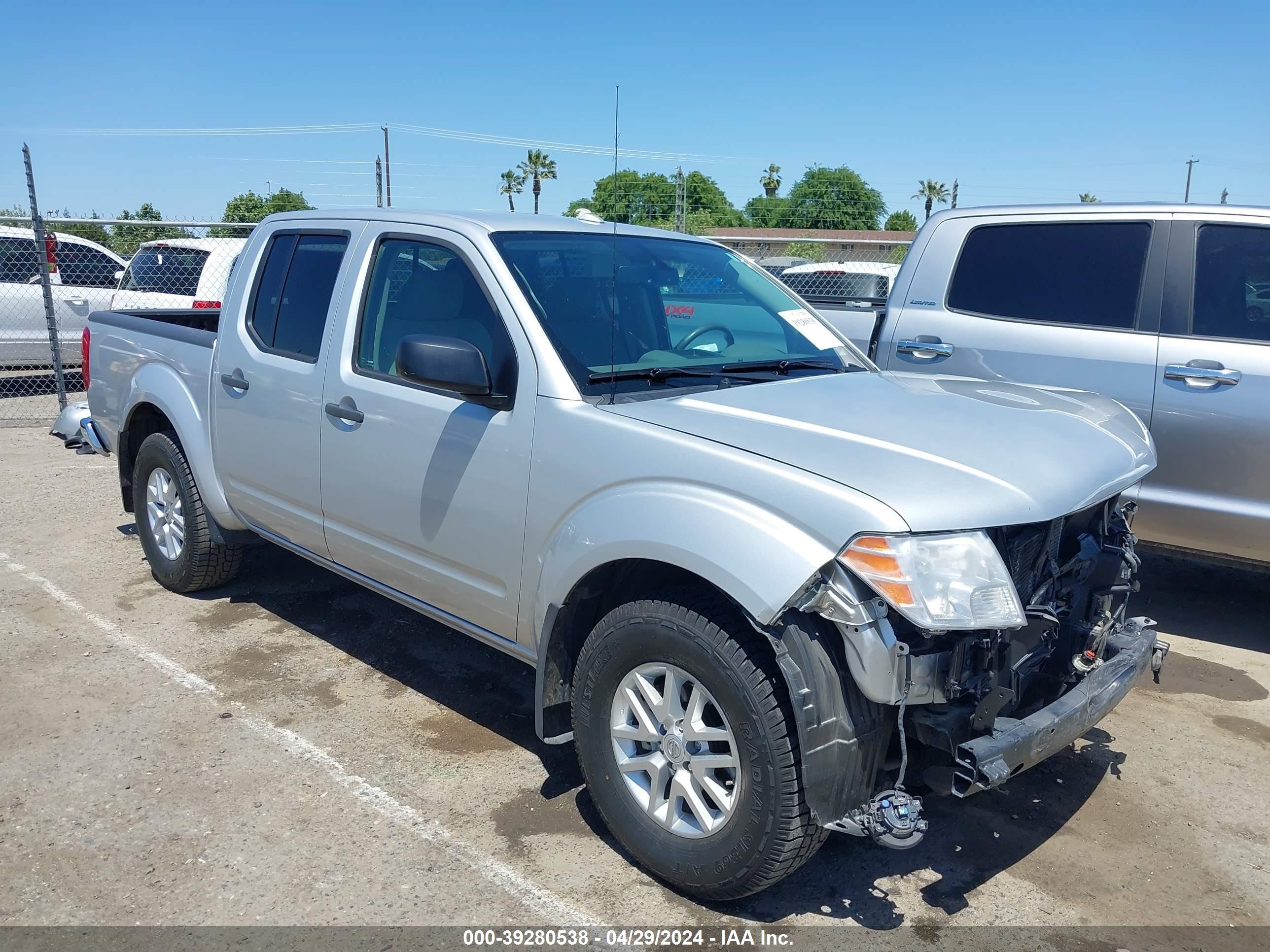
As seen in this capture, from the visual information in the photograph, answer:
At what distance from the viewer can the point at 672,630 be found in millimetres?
2732

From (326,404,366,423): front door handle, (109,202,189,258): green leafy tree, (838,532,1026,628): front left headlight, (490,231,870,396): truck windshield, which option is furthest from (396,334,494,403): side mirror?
(109,202,189,258): green leafy tree

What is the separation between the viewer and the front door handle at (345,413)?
3.83 meters

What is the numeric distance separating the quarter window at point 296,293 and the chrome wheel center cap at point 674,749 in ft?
7.42

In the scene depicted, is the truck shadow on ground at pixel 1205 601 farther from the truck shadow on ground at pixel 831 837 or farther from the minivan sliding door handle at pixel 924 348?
the minivan sliding door handle at pixel 924 348

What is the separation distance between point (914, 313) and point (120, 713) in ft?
14.5

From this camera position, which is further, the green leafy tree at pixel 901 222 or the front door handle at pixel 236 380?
the green leafy tree at pixel 901 222

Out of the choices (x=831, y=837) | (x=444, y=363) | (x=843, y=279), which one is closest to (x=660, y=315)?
(x=444, y=363)

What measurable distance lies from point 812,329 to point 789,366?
49cm

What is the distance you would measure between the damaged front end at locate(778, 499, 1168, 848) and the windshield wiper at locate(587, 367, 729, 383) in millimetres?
1128

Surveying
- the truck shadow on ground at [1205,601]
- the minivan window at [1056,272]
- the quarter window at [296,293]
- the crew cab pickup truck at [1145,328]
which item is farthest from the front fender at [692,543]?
the truck shadow on ground at [1205,601]

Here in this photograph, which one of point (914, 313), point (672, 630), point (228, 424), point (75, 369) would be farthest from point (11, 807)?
point (75, 369)

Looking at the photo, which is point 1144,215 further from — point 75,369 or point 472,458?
point 75,369

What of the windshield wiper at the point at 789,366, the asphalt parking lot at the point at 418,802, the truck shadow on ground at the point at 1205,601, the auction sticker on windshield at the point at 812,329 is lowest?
the truck shadow on ground at the point at 1205,601

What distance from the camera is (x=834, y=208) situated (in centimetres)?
2617
